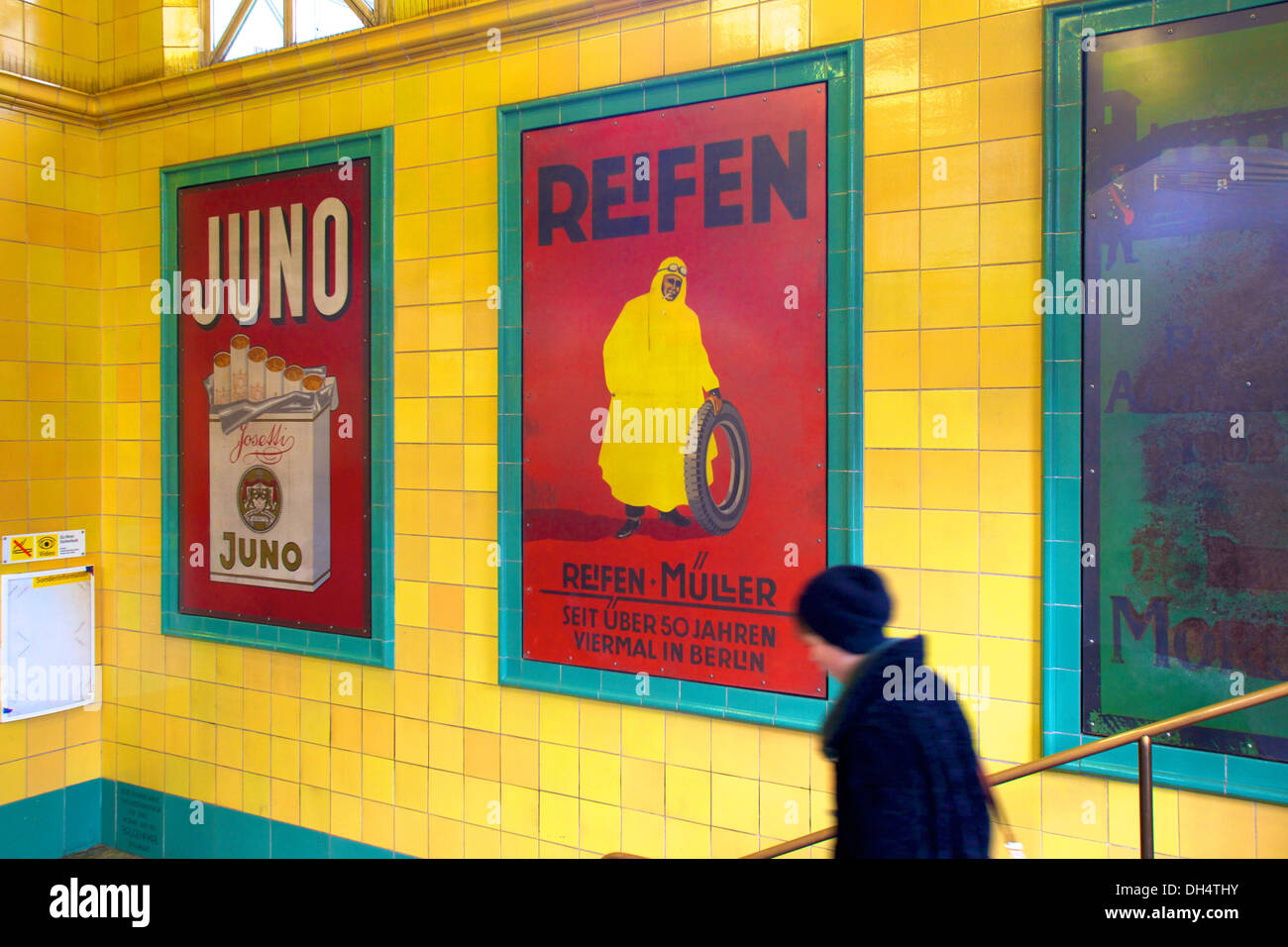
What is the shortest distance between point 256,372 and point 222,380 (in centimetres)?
22

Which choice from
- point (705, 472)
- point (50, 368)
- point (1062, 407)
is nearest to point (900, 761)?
point (1062, 407)

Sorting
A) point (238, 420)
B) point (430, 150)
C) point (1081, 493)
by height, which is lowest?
point (1081, 493)

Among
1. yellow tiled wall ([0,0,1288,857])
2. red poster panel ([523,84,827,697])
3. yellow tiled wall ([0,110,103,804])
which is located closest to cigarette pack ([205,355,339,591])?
yellow tiled wall ([0,0,1288,857])

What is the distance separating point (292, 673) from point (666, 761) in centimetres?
183

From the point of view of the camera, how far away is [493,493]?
3465 millimetres

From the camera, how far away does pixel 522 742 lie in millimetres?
3408

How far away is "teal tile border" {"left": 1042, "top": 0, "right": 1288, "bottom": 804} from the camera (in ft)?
8.29

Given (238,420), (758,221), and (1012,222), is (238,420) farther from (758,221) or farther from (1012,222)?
(1012,222)

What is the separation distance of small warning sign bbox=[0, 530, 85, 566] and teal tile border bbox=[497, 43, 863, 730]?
2.40m

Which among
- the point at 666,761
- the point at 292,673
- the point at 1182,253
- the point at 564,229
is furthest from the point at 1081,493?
the point at 292,673

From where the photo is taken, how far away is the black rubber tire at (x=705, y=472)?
300 cm

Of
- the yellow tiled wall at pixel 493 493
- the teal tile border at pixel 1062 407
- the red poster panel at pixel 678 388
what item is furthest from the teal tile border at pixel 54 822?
the teal tile border at pixel 1062 407

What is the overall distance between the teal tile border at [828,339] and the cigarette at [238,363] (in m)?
1.39

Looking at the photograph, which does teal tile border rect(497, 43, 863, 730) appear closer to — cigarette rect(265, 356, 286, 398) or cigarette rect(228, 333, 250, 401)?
cigarette rect(265, 356, 286, 398)
